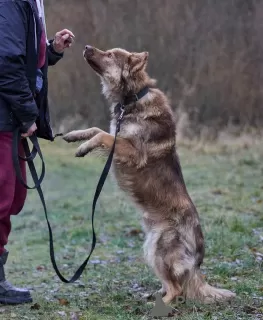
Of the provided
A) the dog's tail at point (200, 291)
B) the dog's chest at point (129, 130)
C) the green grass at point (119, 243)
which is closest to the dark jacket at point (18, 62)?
the dog's chest at point (129, 130)

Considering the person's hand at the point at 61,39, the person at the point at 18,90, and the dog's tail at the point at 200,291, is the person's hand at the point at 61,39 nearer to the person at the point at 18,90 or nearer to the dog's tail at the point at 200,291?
the person at the point at 18,90

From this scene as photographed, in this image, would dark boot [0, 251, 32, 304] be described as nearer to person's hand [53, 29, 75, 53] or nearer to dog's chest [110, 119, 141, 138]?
dog's chest [110, 119, 141, 138]

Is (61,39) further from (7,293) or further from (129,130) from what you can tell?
(7,293)

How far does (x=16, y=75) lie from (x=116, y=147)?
4.06 feet

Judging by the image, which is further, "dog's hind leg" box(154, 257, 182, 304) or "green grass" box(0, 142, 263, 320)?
"dog's hind leg" box(154, 257, 182, 304)

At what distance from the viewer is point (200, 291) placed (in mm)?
5395

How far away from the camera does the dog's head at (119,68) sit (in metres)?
5.97

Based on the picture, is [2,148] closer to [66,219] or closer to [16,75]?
[16,75]

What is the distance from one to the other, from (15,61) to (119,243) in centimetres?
435

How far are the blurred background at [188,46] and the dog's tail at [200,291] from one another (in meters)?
11.8

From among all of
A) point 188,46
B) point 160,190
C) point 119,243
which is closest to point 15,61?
point 160,190

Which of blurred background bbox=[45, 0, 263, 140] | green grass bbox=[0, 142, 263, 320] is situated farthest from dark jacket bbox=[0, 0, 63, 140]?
blurred background bbox=[45, 0, 263, 140]

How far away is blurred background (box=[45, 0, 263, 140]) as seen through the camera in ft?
56.9

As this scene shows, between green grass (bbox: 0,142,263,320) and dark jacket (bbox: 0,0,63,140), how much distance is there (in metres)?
1.41
